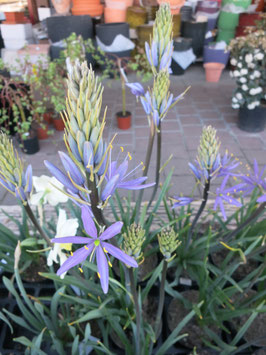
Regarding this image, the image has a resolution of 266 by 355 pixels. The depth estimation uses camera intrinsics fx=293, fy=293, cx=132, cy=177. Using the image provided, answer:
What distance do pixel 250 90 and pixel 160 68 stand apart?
230 centimetres

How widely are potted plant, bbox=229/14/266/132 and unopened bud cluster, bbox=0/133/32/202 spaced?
2657 mm

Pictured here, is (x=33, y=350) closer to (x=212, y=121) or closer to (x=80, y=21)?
(x=212, y=121)

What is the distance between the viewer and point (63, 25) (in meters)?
4.34

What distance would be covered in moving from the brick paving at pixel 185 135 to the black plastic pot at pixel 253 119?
6cm

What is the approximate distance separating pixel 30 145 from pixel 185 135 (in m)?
1.51

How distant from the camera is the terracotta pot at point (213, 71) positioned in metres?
4.15

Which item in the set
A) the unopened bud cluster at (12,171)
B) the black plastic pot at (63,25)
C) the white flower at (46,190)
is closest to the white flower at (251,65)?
the white flower at (46,190)

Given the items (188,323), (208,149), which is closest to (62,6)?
(208,149)

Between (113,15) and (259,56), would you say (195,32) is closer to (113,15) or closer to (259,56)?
(113,15)

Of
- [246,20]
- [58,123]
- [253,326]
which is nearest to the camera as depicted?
[253,326]

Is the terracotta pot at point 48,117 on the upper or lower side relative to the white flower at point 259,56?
lower

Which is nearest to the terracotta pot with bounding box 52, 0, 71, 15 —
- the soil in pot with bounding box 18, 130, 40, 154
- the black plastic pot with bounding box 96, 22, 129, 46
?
the black plastic pot with bounding box 96, 22, 129, 46

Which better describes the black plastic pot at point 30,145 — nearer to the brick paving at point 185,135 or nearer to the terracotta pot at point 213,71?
the brick paving at point 185,135

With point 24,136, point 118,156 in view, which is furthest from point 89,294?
point 24,136
